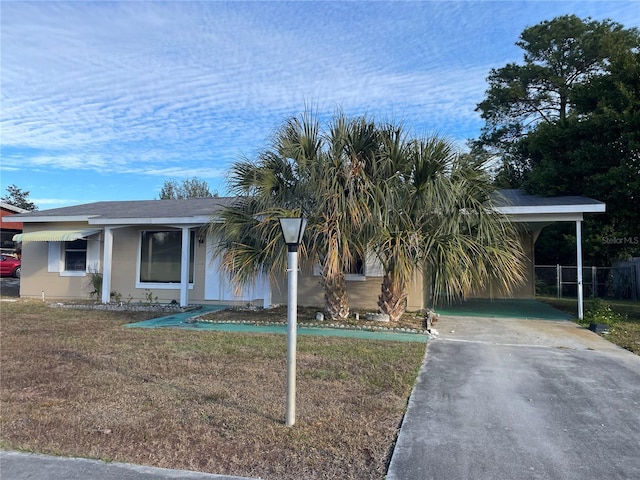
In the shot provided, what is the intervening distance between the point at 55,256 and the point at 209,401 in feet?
41.3

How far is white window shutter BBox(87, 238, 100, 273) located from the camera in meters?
15.0

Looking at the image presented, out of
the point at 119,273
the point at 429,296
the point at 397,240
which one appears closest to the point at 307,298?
the point at 429,296

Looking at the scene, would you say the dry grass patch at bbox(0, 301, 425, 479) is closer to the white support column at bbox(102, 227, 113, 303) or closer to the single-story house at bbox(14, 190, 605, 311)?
the single-story house at bbox(14, 190, 605, 311)

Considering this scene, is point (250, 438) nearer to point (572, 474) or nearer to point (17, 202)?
point (572, 474)

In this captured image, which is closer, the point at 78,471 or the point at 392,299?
the point at 78,471

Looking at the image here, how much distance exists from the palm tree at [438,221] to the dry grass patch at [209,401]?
6.18 feet

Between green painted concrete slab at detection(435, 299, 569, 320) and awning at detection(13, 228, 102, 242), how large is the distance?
10.7 metres

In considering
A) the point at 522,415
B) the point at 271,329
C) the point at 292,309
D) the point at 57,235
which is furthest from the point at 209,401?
the point at 57,235

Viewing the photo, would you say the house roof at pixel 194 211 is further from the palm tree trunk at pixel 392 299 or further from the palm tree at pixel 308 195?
the palm tree trunk at pixel 392 299

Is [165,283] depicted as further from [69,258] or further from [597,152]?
[597,152]

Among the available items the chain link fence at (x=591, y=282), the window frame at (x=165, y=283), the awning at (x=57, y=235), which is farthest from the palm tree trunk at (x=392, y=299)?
the chain link fence at (x=591, y=282)

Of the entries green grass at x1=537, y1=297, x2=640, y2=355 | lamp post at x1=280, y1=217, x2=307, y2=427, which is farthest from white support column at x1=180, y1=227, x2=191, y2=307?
green grass at x1=537, y1=297, x2=640, y2=355

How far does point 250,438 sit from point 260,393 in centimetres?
128

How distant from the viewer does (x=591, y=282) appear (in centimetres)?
2025
